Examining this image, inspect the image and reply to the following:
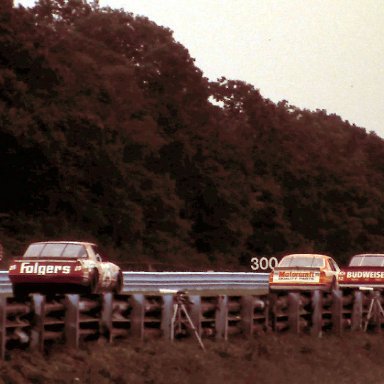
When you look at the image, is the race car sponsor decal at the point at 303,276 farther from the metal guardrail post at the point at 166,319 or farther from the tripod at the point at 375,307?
the metal guardrail post at the point at 166,319

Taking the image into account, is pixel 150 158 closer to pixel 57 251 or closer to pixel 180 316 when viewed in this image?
pixel 57 251

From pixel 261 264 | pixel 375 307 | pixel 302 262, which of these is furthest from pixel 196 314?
pixel 261 264

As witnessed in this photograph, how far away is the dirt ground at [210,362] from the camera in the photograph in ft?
45.2

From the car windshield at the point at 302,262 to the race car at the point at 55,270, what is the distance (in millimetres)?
8837

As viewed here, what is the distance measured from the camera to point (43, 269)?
25.5 meters

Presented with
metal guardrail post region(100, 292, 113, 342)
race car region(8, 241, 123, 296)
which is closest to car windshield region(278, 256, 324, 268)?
race car region(8, 241, 123, 296)

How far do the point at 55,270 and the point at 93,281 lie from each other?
35.2 inches

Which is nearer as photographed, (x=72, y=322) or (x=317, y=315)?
(x=72, y=322)

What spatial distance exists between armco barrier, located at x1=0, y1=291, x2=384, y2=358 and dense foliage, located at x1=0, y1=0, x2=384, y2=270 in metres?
29.9

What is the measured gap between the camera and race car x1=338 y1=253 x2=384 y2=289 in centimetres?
3488

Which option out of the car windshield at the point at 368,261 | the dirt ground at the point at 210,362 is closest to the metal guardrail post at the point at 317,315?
the dirt ground at the point at 210,362

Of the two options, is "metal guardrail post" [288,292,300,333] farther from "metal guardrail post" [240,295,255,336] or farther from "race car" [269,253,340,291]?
"race car" [269,253,340,291]

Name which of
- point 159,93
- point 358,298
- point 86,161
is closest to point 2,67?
point 86,161

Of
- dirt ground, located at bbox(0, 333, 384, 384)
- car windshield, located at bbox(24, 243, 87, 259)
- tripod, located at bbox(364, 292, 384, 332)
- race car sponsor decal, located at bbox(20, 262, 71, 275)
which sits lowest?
dirt ground, located at bbox(0, 333, 384, 384)
